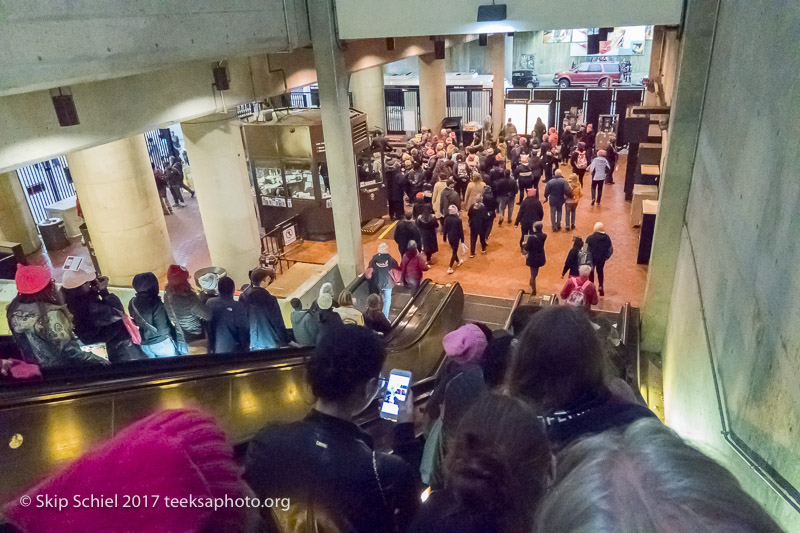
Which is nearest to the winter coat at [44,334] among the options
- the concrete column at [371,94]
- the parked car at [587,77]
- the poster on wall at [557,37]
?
the concrete column at [371,94]

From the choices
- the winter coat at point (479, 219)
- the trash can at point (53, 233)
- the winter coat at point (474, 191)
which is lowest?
the trash can at point (53, 233)

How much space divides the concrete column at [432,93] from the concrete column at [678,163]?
13.4m

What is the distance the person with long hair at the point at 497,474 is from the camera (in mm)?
1640

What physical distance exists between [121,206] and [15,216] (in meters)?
4.55

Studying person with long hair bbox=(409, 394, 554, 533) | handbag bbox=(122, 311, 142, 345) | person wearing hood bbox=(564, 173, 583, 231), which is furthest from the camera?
person wearing hood bbox=(564, 173, 583, 231)

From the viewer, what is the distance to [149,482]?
1.29 metres

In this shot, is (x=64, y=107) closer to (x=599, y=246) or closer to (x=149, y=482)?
(x=149, y=482)

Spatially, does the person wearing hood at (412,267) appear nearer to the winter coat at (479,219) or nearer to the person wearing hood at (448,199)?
the winter coat at (479,219)

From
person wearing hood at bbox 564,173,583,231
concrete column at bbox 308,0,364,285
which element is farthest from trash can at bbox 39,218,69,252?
person wearing hood at bbox 564,173,583,231

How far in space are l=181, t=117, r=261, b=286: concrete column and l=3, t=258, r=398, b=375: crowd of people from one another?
4.48 m

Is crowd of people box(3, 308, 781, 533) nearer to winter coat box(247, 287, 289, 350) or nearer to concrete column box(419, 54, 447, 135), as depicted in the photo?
winter coat box(247, 287, 289, 350)

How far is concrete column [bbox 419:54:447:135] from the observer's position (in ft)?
62.8

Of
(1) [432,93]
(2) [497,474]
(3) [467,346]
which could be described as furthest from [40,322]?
(1) [432,93]

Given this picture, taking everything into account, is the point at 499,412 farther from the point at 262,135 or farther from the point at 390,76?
the point at 390,76
